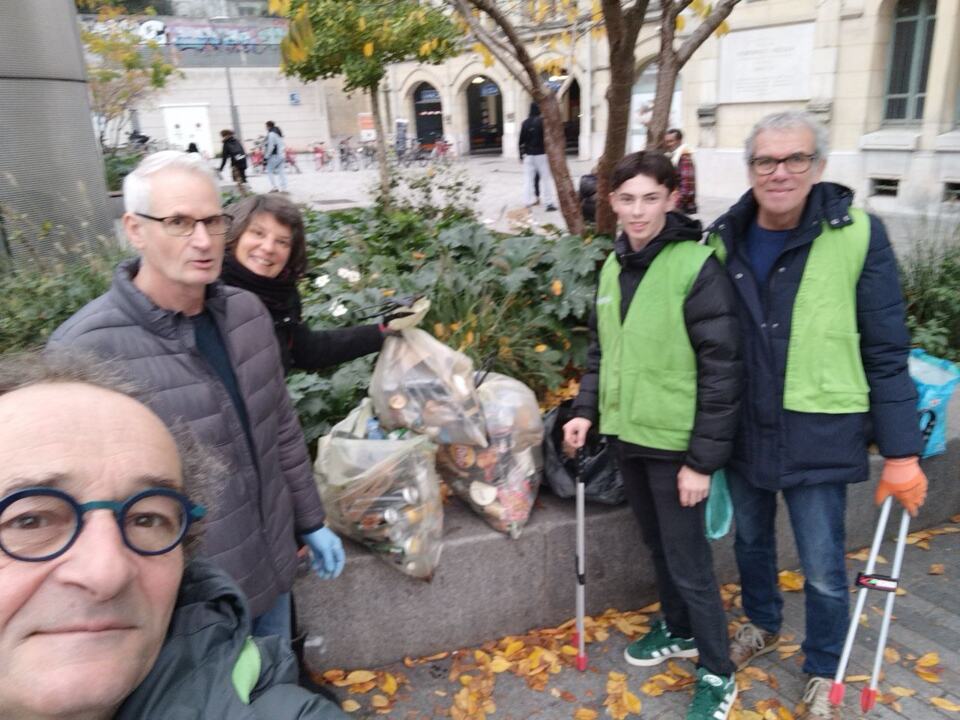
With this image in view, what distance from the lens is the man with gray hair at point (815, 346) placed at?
2275mm

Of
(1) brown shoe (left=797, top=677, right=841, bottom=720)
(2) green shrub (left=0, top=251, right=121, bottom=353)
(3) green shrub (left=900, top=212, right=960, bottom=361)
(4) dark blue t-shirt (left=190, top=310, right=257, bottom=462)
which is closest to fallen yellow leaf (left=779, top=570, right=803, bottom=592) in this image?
(1) brown shoe (left=797, top=677, right=841, bottom=720)

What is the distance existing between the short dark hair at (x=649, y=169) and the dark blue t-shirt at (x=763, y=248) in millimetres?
326

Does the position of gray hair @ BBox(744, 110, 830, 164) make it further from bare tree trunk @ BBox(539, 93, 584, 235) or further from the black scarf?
bare tree trunk @ BBox(539, 93, 584, 235)

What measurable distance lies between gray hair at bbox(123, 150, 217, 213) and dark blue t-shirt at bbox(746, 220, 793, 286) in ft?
5.72

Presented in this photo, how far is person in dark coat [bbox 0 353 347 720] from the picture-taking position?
952 mm

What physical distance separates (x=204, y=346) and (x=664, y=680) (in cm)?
222

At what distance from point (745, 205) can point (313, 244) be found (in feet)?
16.2

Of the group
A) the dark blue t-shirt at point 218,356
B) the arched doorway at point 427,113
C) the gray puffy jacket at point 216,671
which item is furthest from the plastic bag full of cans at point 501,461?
the arched doorway at point 427,113

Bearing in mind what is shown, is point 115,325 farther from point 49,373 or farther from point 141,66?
point 141,66

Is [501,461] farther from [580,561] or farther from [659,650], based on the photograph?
[659,650]

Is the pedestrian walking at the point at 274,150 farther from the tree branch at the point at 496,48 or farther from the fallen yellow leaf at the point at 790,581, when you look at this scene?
the fallen yellow leaf at the point at 790,581

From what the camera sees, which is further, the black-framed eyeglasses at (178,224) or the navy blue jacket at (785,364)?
the navy blue jacket at (785,364)

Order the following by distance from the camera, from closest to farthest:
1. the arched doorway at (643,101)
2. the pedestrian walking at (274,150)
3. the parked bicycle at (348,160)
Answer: the arched doorway at (643,101)
the pedestrian walking at (274,150)
the parked bicycle at (348,160)

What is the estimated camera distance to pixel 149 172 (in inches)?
77.5
